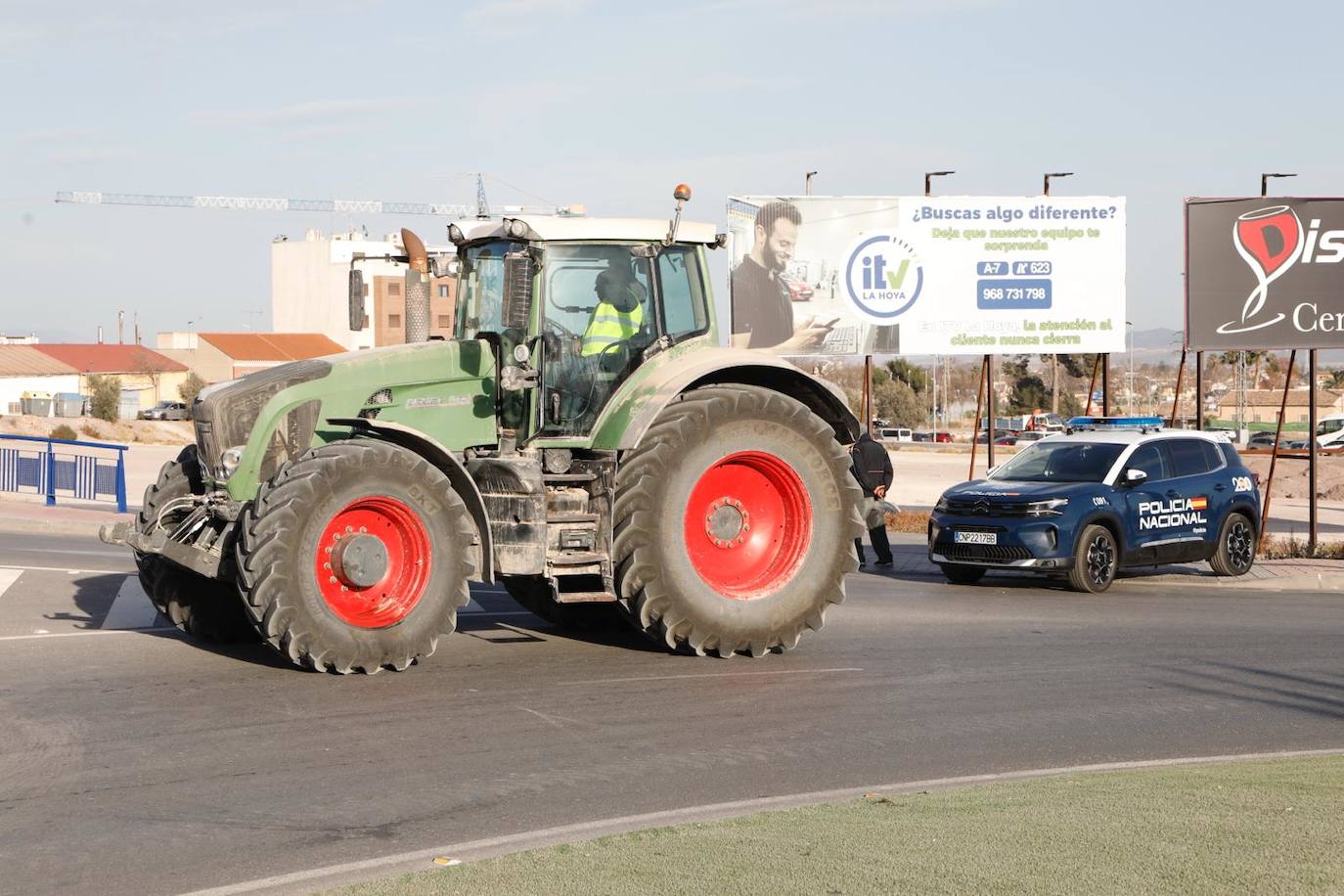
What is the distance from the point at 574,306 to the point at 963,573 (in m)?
7.84

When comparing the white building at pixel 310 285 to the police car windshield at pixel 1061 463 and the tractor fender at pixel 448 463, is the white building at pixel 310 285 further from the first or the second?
the tractor fender at pixel 448 463

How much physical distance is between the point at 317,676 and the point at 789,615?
11.1 feet

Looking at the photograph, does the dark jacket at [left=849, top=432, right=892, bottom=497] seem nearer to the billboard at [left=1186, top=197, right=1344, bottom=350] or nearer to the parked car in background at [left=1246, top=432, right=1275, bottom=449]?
the billboard at [left=1186, top=197, right=1344, bottom=350]

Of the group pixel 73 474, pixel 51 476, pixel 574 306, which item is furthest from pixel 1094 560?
pixel 51 476

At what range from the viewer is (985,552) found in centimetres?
1678

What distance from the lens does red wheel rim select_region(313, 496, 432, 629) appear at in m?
9.78

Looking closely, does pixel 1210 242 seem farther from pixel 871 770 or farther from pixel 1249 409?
pixel 1249 409

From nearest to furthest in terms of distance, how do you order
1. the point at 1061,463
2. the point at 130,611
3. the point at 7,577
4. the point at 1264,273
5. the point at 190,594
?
1. the point at 190,594
2. the point at 130,611
3. the point at 7,577
4. the point at 1061,463
5. the point at 1264,273

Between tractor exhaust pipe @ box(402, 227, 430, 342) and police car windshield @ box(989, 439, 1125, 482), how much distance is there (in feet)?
27.6

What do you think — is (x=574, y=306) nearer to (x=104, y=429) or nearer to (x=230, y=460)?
(x=230, y=460)

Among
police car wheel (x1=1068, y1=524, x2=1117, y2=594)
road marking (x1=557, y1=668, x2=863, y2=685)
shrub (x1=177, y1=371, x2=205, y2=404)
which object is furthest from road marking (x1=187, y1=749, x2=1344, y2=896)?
shrub (x1=177, y1=371, x2=205, y2=404)

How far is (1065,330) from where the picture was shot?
2767 centimetres

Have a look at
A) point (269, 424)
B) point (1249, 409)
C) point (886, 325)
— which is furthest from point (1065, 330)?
point (1249, 409)

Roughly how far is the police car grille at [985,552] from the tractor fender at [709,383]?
4.96 meters
